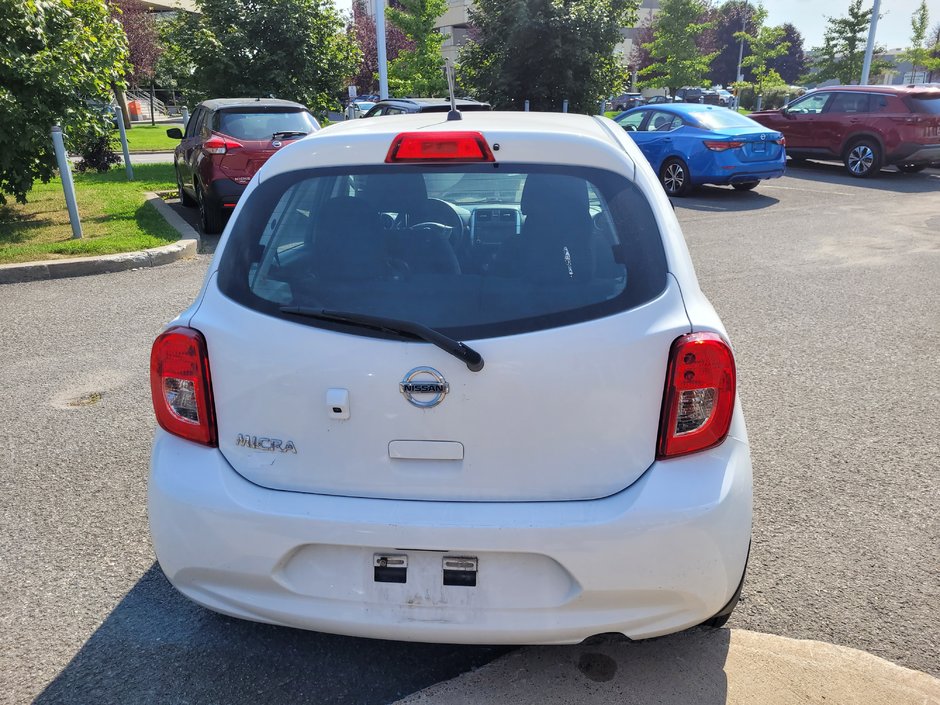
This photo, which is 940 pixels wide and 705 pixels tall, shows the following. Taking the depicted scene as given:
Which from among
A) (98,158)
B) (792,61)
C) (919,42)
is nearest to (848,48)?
(919,42)

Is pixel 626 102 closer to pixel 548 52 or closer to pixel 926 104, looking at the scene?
pixel 548 52

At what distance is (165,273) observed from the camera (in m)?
7.89

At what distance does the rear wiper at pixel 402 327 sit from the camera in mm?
2072

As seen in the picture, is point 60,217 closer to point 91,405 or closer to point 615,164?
point 91,405

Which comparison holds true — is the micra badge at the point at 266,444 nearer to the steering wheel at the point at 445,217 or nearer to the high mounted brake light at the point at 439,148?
the steering wheel at the point at 445,217

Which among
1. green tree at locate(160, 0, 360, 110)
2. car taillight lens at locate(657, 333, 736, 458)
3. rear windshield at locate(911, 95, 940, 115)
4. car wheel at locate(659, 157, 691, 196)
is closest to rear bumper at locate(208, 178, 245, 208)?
green tree at locate(160, 0, 360, 110)

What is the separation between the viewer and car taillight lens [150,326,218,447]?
229 centimetres

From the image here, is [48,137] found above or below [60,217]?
above

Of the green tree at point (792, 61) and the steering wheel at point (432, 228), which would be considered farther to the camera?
the green tree at point (792, 61)

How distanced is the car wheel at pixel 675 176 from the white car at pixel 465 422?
11335 millimetres

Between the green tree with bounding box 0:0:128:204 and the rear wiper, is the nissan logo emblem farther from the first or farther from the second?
the green tree with bounding box 0:0:128:204

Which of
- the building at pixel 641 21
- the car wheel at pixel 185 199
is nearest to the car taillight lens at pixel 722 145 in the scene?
the car wheel at pixel 185 199

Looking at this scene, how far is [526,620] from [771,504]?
185 cm

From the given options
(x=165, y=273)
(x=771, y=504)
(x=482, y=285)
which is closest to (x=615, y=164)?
(x=482, y=285)
